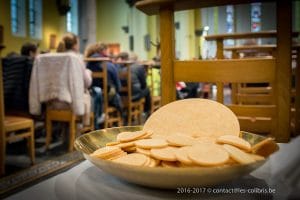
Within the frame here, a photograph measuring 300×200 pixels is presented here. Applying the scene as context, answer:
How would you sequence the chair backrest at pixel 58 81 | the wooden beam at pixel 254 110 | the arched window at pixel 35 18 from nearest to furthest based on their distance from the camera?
1. the wooden beam at pixel 254 110
2. the chair backrest at pixel 58 81
3. the arched window at pixel 35 18

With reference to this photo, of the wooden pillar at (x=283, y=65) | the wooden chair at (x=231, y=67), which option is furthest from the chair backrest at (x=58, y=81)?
the wooden pillar at (x=283, y=65)

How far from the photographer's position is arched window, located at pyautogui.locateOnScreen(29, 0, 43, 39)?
9.68 meters

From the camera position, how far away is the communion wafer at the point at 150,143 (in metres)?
0.60

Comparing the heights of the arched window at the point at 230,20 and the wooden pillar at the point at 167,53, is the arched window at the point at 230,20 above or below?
above

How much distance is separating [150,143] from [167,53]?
21.1 inches

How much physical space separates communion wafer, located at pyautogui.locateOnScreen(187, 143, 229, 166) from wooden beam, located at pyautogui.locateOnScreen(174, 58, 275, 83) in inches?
19.6

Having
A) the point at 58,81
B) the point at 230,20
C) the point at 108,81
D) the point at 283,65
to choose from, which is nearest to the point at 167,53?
the point at 283,65

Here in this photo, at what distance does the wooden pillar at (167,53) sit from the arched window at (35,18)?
9.31 meters

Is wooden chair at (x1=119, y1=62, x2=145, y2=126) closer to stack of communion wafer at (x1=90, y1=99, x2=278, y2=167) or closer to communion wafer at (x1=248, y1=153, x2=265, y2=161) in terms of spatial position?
stack of communion wafer at (x1=90, y1=99, x2=278, y2=167)

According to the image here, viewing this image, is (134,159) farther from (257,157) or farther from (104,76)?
(104,76)

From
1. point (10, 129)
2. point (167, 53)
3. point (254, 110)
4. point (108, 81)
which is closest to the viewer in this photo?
point (167, 53)

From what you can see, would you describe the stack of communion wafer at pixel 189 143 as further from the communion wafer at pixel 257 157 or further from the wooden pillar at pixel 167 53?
the wooden pillar at pixel 167 53

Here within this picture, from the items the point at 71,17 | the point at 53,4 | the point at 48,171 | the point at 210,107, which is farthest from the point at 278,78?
the point at 71,17

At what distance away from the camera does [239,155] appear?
0.55 metres
